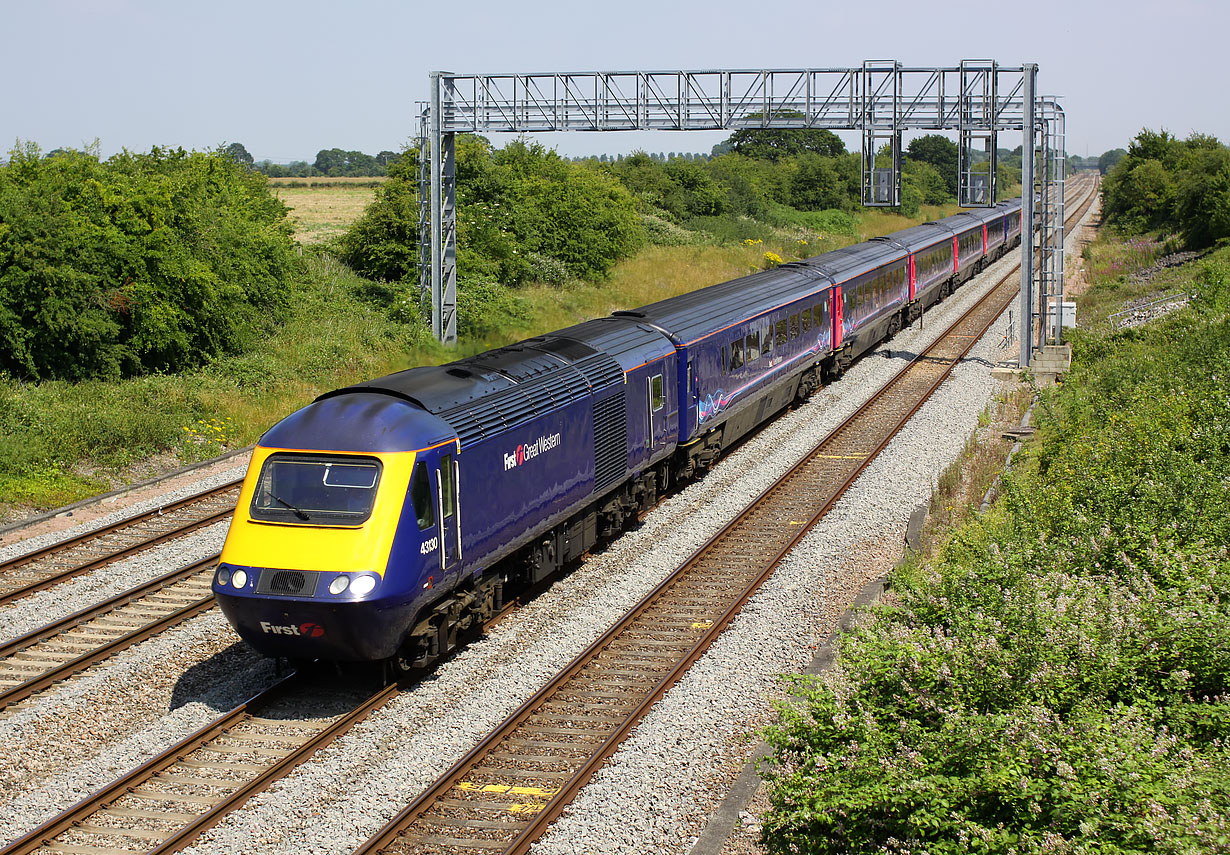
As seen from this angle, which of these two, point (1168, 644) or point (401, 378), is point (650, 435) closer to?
point (401, 378)

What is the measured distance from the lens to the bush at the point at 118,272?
72.7 ft

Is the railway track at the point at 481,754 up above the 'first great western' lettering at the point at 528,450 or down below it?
below

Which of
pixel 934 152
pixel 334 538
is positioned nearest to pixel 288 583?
pixel 334 538

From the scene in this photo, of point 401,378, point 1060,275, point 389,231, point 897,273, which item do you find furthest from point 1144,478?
point 389,231

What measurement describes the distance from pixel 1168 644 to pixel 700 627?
5467 millimetres

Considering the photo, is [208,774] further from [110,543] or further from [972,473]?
[972,473]

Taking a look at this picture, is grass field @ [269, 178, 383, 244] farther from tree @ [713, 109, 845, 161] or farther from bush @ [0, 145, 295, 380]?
tree @ [713, 109, 845, 161]

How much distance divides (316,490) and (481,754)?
117 inches

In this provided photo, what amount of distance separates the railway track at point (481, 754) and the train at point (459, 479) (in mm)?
865

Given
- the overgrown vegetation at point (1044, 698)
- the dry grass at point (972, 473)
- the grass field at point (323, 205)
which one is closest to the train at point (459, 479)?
the overgrown vegetation at point (1044, 698)

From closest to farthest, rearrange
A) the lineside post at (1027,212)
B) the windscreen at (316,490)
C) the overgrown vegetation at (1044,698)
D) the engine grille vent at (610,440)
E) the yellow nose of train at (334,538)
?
the overgrown vegetation at (1044,698) < the yellow nose of train at (334,538) < the windscreen at (316,490) < the engine grille vent at (610,440) < the lineside post at (1027,212)

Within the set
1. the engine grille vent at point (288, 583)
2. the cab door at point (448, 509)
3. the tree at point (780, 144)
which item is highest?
the tree at point (780, 144)

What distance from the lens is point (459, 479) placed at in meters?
11.6

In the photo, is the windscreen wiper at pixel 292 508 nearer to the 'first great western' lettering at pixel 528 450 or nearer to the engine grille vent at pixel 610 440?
the 'first great western' lettering at pixel 528 450
